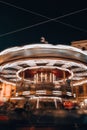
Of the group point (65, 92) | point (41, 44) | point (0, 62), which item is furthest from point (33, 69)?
point (41, 44)

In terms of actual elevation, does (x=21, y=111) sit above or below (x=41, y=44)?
below

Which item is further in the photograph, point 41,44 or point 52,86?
point 52,86

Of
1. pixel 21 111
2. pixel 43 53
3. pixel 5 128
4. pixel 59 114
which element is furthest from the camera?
pixel 43 53

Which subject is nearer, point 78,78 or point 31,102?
point 31,102

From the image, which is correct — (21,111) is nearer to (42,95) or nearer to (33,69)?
(42,95)

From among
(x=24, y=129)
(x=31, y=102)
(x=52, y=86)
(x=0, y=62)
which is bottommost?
(x=24, y=129)

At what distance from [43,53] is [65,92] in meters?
5.22

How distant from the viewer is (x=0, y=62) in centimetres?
1058

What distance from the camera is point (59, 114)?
8125 mm

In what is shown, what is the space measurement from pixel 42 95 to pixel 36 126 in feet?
20.1

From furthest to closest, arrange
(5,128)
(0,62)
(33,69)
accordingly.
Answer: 1. (33,69)
2. (0,62)
3. (5,128)

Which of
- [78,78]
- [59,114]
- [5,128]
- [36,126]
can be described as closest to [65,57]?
[59,114]

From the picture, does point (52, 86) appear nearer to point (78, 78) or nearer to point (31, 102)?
point (31, 102)

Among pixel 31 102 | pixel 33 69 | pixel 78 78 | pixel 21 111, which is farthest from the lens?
pixel 78 78
